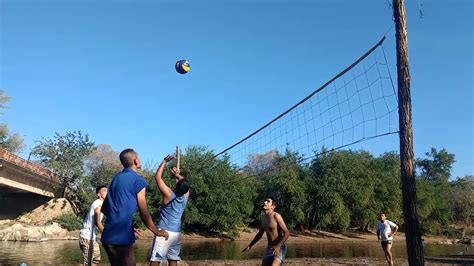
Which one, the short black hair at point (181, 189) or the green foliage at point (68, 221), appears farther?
the green foliage at point (68, 221)

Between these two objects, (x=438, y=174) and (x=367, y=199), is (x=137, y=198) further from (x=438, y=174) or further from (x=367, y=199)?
(x=438, y=174)

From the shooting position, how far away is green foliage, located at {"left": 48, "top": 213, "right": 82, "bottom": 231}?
38219mm

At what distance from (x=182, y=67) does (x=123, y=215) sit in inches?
295

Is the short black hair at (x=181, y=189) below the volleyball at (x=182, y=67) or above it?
below

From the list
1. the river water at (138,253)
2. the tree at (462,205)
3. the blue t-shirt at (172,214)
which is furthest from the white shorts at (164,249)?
the tree at (462,205)

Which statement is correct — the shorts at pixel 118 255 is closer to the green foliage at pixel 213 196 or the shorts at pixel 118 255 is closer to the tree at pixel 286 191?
the green foliage at pixel 213 196

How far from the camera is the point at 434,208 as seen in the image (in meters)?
54.0

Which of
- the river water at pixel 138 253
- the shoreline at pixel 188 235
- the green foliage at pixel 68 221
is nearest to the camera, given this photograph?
the river water at pixel 138 253

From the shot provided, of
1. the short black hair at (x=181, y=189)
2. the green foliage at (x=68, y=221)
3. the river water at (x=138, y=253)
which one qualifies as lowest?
the river water at (x=138, y=253)

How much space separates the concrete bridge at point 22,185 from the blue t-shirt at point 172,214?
30.4 m

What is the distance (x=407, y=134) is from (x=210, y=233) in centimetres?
3557

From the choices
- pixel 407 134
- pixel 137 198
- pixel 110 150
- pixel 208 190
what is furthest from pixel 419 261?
pixel 110 150

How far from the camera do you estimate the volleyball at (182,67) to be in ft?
38.9

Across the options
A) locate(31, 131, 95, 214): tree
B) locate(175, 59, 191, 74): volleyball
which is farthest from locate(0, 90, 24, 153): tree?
locate(175, 59, 191, 74): volleyball
